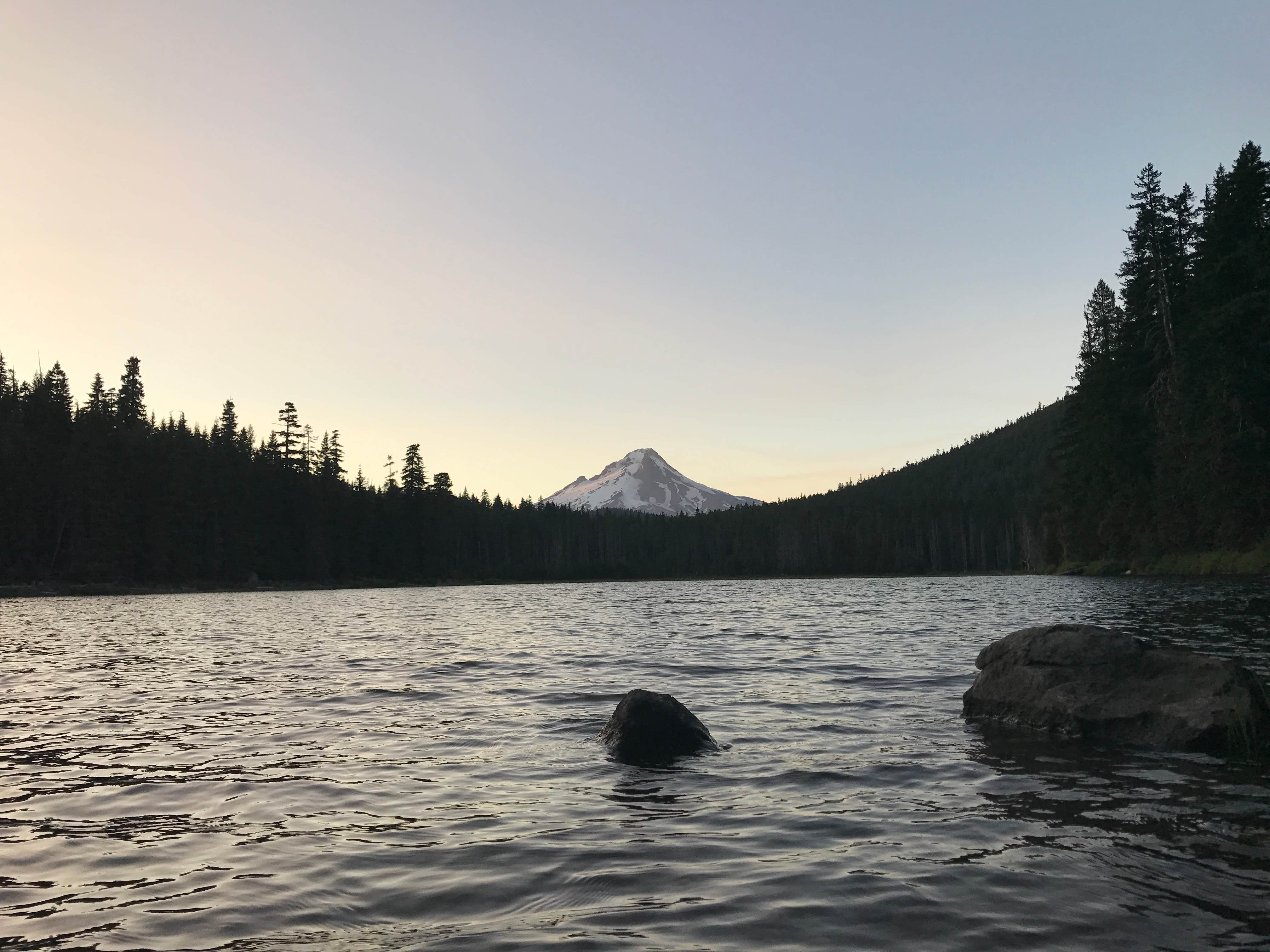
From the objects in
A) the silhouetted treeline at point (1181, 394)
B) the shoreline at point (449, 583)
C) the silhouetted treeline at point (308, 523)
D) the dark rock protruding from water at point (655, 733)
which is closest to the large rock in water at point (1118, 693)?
the dark rock protruding from water at point (655, 733)

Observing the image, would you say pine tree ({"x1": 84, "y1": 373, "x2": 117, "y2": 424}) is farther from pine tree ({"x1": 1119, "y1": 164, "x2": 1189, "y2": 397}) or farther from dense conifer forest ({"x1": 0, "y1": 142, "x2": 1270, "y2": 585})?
pine tree ({"x1": 1119, "y1": 164, "x2": 1189, "y2": 397})

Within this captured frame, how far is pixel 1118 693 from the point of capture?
1169cm

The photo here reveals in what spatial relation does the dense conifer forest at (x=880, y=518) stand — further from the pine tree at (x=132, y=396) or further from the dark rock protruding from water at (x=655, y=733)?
the dark rock protruding from water at (x=655, y=733)

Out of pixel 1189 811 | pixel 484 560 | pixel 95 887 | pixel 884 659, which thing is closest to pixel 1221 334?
pixel 884 659

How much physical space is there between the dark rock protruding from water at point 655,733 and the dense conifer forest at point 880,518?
49169 millimetres

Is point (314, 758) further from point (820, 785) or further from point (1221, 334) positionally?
point (1221, 334)

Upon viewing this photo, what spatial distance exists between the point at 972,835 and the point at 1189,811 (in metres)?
2.33

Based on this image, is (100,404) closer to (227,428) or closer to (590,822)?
(227,428)

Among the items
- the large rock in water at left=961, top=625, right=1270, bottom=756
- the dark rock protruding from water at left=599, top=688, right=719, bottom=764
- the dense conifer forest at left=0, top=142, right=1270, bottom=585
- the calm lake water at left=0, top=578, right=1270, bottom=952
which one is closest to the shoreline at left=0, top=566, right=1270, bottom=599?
the dense conifer forest at left=0, top=142, right=1270, bottom=585

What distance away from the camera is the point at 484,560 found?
15625 cm

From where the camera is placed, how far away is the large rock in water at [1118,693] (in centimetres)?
1040

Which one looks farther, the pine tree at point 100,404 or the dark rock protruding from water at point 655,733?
the pine tree at point 100,404

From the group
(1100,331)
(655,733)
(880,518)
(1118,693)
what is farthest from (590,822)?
(880,518)

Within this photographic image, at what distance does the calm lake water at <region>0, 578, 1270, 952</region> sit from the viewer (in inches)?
218
